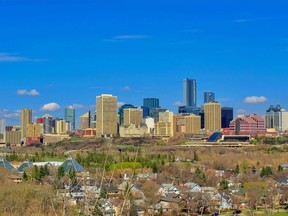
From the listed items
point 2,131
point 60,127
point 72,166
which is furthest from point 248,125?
point 72,166

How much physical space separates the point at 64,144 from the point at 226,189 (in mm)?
29066

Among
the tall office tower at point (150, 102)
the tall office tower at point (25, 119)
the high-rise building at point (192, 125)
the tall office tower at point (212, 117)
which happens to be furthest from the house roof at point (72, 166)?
the tall office tower at point (150, 102)

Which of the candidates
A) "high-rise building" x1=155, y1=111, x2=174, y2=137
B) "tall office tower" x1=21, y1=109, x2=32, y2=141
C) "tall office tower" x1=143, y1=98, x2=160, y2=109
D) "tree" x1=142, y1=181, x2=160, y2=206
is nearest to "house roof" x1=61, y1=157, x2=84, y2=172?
"tree" x1=142, y1=181, x2=160, y2=206

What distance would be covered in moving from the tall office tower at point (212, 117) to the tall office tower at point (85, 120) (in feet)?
44.7

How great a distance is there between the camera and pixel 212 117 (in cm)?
6306

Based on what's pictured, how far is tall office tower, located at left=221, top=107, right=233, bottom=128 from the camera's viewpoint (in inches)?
2640

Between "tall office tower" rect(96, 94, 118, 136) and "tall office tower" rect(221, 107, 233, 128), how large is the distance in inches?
582

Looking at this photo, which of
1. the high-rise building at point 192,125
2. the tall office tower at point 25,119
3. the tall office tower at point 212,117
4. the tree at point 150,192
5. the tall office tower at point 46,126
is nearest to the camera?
the tall office tower at point 46,126

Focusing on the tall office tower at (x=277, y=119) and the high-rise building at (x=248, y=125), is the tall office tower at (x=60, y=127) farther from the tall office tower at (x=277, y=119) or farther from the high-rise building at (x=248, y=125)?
the tall office tower at (x=277, y=119)

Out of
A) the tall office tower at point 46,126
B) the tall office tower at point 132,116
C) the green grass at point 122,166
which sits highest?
the tall office tower at point 132,116

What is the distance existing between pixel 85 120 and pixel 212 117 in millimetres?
14819

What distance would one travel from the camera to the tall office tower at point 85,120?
218 feet

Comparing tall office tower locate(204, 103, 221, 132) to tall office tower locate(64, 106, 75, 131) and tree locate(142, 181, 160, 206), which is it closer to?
tall office tower locate(64, 106, 75, 131)

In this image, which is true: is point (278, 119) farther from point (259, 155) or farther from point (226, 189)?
point (226, 189)
